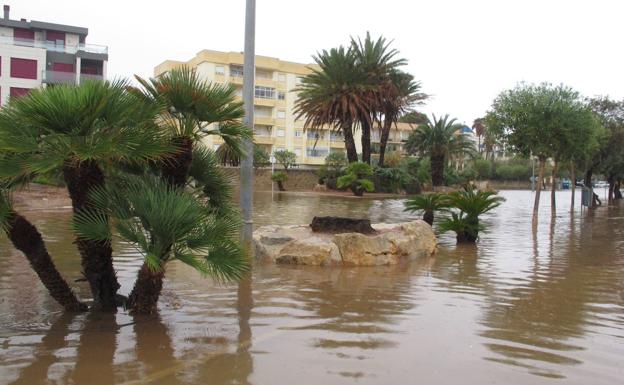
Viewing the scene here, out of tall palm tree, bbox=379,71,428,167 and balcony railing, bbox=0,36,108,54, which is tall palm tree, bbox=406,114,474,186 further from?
balcony railing, bbox=0,36,108,54

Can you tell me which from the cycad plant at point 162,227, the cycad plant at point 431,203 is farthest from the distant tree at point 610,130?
the cycad plant at point 162,227

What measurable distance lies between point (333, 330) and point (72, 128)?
9.41ft

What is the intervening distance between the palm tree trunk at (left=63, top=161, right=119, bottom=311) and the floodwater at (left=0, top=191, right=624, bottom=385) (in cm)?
27

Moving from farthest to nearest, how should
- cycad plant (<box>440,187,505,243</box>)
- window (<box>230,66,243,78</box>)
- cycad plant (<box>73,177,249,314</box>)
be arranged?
window (<box>230,66,243,78</box>) → cycad plant (<box>440,187,505,243</box>) → cycad plant (<box>73,177,249,314</box>)

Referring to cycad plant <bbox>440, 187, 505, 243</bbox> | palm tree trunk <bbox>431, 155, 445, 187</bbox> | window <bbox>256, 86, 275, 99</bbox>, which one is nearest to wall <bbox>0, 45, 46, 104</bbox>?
window <bbox>256, 86, 275, 99</bbox>

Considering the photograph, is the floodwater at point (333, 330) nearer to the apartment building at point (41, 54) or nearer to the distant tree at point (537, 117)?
the distant tree at point (537, 117)

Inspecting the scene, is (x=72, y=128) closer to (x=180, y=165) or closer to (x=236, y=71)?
(x=180, y=165)

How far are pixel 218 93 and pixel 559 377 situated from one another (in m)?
3.85

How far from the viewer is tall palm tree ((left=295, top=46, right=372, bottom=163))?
4244 cm

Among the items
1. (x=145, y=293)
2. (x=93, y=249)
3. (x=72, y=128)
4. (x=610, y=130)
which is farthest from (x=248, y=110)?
(x=610, y=130)

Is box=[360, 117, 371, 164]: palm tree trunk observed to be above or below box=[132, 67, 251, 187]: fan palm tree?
above

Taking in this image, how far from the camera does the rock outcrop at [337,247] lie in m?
9.30

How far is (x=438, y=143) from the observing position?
55.0m

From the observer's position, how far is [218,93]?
5570 mm
